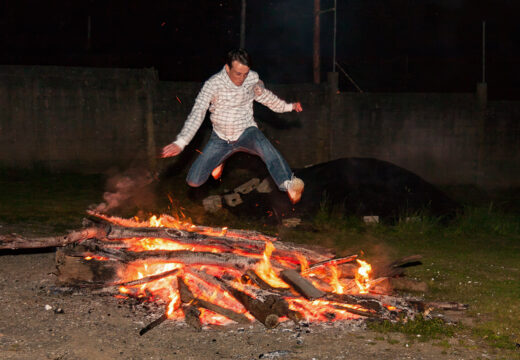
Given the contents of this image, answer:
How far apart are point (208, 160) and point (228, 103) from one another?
0.60 metres

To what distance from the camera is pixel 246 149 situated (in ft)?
19.7

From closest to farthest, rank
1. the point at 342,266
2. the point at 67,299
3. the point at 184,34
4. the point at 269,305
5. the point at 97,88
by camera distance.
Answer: the point at 269,305 < the point at 67,299 < the point at 342,266 < the point at 97,88 < the point at 184,34

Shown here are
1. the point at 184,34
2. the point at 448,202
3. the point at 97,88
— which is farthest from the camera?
the point at 184,34

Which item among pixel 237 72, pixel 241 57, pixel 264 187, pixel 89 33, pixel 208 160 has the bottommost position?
pixel 264 187

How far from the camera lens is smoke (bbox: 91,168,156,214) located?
35.2 ft

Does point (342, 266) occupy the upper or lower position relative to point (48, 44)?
lower

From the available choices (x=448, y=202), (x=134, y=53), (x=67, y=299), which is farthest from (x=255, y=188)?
(x=134, y=53)

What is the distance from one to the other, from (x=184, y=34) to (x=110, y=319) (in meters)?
16.6

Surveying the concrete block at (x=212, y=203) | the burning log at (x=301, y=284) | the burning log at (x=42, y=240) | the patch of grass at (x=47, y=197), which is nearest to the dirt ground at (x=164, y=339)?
the burning log at (x=301, y=284)

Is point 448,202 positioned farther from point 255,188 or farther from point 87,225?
point 87,225

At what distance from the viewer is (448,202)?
10617mm

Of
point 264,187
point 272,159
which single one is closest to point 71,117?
point 264,187

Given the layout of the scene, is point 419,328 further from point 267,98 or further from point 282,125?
point 282,125

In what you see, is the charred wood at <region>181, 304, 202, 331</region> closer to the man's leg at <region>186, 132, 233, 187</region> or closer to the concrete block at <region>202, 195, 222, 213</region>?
the man's leg at <region>186, 132, 233, 187</region>
